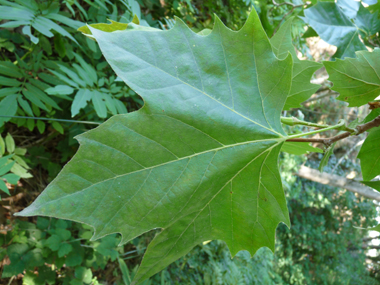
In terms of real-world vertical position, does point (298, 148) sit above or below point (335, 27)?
below

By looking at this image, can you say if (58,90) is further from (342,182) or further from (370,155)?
(342,182)

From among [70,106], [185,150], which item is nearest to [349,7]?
[185,150]

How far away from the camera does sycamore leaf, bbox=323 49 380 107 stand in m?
0.56

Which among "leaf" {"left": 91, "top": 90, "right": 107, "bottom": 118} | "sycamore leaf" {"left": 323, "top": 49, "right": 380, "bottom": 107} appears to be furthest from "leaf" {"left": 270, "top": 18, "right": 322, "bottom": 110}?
"leaf" {"left": 91, "top": 90, "right": 107, "bottom": 118}

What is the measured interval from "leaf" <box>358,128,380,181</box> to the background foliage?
13.9 inches

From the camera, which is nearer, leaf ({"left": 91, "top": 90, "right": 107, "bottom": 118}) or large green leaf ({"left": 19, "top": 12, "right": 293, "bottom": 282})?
large green leaf ({"left": 19, "top": 12, "right": 293, "bottom": 282})

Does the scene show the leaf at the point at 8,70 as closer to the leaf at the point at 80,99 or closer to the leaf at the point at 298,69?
the leaf at the point at 80,99

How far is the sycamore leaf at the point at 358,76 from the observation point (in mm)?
565

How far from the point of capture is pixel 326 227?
506 centimetres

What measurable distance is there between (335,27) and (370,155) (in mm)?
437

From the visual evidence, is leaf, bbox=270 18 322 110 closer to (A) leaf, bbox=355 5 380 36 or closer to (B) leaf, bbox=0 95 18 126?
(A) leaf, bbox=355 5 380 36

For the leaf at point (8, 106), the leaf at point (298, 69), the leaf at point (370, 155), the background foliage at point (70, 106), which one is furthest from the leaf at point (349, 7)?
the leaf at point (8, 106)

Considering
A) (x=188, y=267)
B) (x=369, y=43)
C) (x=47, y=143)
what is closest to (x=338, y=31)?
(x=369, y=43)

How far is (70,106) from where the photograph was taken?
5.20ft
